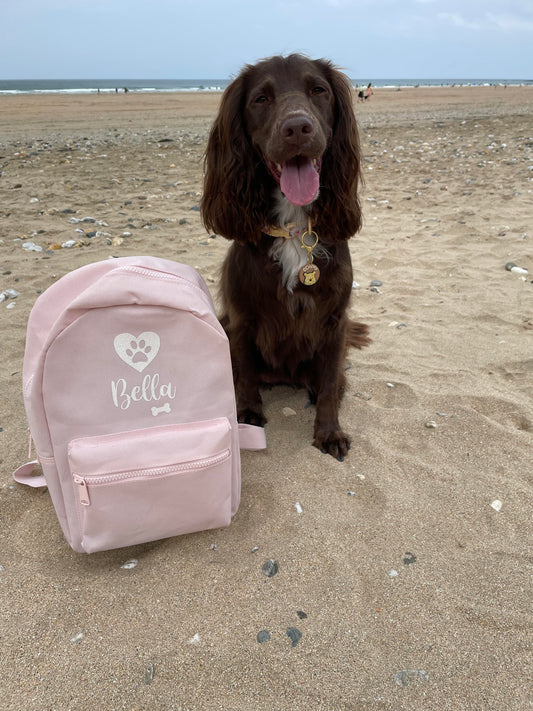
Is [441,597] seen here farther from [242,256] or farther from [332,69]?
[332,69]

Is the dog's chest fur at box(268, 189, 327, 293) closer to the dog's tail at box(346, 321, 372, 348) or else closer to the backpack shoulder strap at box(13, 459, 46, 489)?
the dog's tail at box(346, 321, 372, 348)

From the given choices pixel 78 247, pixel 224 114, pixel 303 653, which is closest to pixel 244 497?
pixel 303 653

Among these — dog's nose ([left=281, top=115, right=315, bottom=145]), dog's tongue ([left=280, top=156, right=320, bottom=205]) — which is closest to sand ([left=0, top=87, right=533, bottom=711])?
dog's tongue ([left=280, top=156, right=320, bottom=205])

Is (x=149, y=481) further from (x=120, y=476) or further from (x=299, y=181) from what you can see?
(x=299, y=181)

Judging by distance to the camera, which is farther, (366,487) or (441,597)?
(366,487)

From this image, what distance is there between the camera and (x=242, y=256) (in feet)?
7.39

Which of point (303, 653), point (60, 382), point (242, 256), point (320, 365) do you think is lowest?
point (303, 653)

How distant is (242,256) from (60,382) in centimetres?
106

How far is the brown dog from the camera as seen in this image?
208cm

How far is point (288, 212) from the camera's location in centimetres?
218

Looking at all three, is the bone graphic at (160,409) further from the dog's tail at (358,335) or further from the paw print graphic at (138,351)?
the dog's tail at (358,335)

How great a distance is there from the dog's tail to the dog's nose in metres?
1.43

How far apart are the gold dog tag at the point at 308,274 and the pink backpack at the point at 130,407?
1.96ft

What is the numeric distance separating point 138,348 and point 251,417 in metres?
1.07
